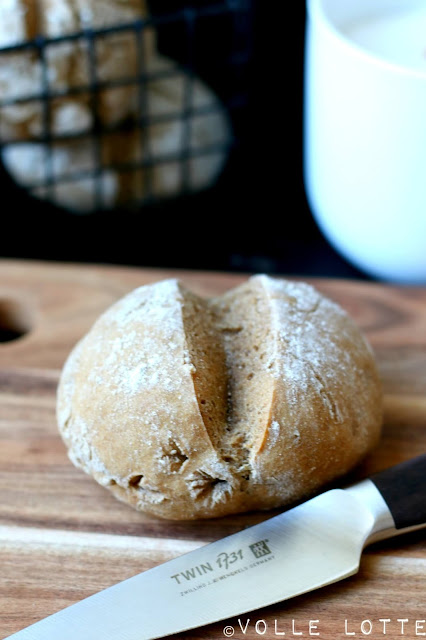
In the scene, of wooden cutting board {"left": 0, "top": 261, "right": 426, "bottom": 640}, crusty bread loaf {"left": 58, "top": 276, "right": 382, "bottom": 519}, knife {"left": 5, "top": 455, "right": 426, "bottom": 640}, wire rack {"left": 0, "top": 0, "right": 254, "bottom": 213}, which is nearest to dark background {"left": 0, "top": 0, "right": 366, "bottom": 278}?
wire rack {"left": 0, "top": 0, "right": 254, "bottom": 213}

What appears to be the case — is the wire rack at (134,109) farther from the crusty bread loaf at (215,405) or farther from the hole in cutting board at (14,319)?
the crusty bread loaf at (215,405)

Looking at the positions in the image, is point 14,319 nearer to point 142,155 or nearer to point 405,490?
point 142,155

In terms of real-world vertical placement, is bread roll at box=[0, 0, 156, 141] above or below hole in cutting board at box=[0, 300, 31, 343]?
above

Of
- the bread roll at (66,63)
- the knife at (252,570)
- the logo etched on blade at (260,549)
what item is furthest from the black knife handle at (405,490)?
the bread roll at (66,63)

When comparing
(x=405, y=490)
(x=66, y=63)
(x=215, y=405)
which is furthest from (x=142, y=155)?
(x=405, y=490)

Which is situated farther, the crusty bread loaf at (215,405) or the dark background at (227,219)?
the dark background at (227,219)

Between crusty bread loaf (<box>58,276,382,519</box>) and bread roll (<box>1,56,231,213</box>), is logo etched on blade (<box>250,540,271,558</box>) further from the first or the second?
bread roll (<box>1,56,231,213</box>)
